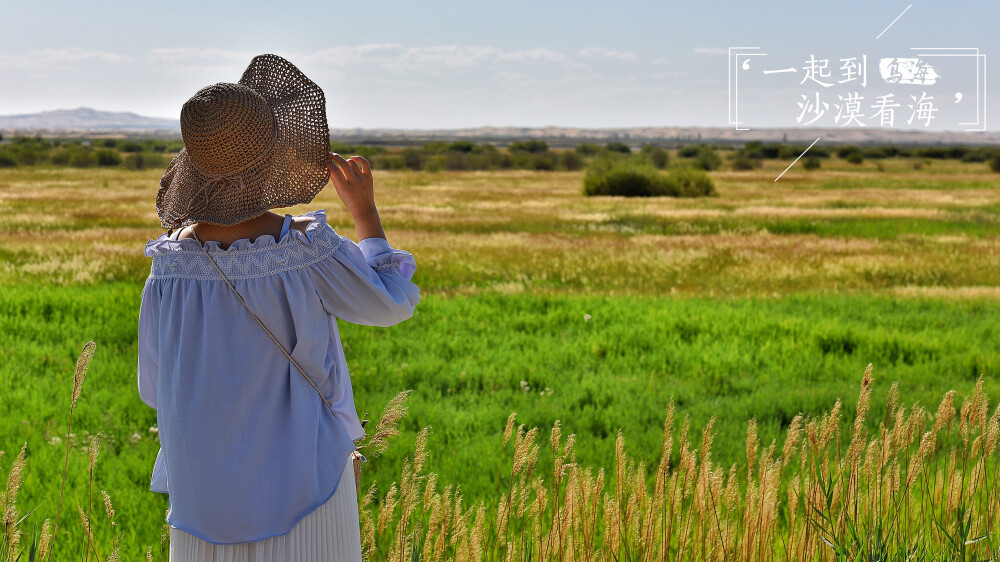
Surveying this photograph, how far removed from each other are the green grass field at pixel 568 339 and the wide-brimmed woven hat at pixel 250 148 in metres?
3.25

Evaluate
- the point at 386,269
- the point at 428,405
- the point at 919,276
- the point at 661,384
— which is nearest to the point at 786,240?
the point at 919,276

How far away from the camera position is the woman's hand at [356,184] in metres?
2.49

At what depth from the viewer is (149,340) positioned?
2480mm

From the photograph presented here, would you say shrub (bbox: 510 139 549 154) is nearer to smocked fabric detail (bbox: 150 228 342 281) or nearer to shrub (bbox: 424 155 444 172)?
shrub (bbox: 424 155 444 172)

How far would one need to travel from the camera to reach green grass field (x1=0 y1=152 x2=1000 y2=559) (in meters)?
6.86

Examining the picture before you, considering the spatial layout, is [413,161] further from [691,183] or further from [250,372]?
[250,372]

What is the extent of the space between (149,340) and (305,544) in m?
0.73

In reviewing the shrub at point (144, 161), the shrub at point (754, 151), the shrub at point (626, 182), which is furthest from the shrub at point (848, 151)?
the shrub at point (144, 161)

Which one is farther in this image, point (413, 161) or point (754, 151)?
point (754, 151)

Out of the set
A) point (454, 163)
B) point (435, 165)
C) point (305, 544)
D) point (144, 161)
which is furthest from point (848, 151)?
point (305, 544)

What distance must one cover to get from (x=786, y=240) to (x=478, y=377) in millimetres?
15675

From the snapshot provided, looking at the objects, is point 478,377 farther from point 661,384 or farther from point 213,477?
point 213,477

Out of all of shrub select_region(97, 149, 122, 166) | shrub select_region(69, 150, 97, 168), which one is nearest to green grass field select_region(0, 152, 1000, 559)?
shrub select_region(69, 150, 97, 168)

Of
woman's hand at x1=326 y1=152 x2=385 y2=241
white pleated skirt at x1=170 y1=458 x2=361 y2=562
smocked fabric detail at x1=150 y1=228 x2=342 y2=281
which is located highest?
woman's hand at x1=326 y1=152 x2=385 y2=241
